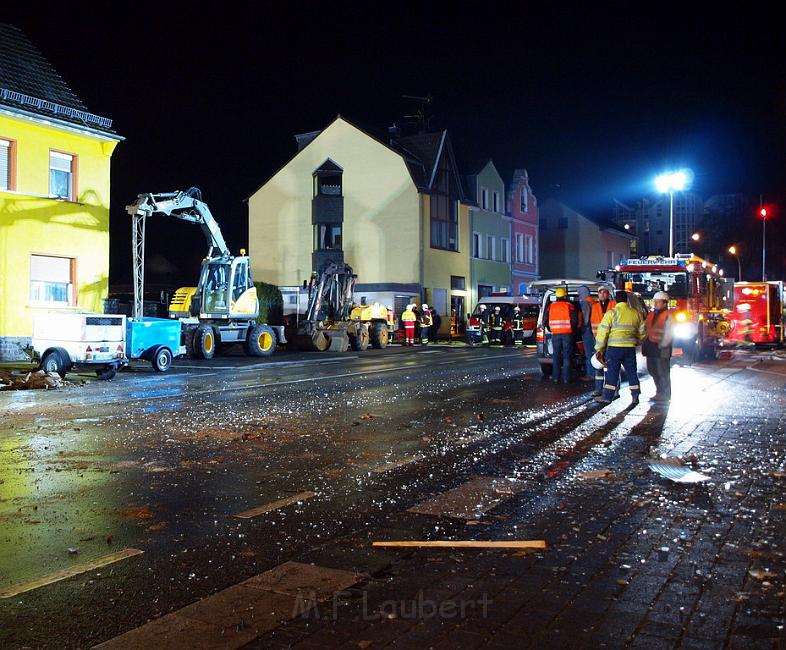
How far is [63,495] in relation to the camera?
21.5 ft

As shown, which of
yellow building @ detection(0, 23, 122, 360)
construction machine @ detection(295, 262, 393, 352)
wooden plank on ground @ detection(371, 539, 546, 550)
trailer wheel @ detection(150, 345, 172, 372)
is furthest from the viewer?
construction machine @ detection(295, 262, 393, 352)

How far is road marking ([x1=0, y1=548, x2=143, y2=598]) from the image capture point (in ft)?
14.3

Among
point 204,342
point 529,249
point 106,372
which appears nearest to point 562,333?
point 106,372

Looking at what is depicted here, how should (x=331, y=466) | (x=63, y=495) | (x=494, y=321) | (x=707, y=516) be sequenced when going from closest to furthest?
(x=707, y=516) < (x=63, y=495) < (x=331, y=466) < (x=494, y=321)

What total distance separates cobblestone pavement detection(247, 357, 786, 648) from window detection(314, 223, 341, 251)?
38965 mm

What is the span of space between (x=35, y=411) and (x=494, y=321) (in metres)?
25.5

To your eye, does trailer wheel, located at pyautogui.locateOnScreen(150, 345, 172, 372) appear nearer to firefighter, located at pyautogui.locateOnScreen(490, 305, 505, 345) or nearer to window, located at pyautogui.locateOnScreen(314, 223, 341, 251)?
firefighter, located at pyautogui.locateOnScreen(490, 305, 505, 345)

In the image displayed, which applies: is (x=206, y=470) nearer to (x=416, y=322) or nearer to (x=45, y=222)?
(x=45, y=222)

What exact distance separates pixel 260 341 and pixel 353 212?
20.3 m

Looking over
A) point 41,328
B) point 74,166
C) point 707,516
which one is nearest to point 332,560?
point 707,516

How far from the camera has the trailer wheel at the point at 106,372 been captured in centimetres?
1821

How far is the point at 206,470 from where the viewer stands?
7582 millimetres

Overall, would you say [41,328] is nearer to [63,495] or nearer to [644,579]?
[63,495]

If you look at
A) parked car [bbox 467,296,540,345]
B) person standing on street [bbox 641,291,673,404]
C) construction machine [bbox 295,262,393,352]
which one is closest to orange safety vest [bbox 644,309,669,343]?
person standing on street [bbox 641,291,673,404]
